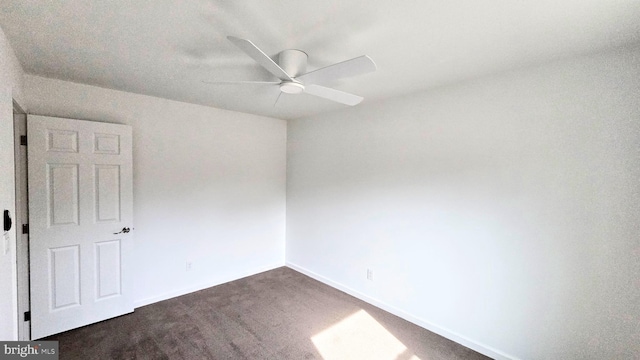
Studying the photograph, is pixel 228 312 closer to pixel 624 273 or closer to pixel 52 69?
pixel 52 69

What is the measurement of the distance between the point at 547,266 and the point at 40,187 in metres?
4.29

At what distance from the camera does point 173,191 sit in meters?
3.24

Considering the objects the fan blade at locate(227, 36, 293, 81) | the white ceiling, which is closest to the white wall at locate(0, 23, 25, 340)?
the white ceiling

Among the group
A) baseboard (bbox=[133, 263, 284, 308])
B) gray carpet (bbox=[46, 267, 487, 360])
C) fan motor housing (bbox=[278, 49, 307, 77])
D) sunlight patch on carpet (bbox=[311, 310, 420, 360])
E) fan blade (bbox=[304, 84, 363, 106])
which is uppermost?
fan motor housing (bbox=[278, 49, 307, 77])

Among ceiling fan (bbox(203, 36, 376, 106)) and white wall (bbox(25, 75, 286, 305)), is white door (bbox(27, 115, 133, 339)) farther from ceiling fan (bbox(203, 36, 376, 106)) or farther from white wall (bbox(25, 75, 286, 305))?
ceiling fan (bbox(203, 36, 376, 106))

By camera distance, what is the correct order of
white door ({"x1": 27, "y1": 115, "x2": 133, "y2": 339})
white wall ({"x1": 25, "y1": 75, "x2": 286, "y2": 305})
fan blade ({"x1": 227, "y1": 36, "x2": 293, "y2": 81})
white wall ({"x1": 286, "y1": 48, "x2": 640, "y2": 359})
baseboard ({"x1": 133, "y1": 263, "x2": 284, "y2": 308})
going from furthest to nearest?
baseboard ({"x1": 133, "y1": 263, "x2": 284, "y2": 308}) < white wall ({"x1": 25, "y1": 75, "x2": 286, "y2": 305}) < white door ({"x1": 27, "y1": 115, "x2": 133, "y2": 339}) < white wall ({"x1": 286, "y1": 48, "x2": 640, "y2": 359}) < fan blade ({"x1": 227, "y1": 36, "x2": 293, "y2": 81})

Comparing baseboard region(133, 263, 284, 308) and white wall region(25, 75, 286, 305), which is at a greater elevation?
white wall region(25, 75, 286, 305)

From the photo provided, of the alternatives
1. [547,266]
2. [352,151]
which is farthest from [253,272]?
[547,266]

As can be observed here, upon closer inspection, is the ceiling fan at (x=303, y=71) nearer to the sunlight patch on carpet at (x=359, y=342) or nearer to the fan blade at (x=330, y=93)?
the fan blade at (x=330, y=93)

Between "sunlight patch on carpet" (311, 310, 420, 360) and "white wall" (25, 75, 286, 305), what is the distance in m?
1.81

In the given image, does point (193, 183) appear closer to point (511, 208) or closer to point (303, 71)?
point (303, 71)

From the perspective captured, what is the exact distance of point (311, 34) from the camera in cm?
165

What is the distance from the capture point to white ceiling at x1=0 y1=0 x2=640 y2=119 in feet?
4.59

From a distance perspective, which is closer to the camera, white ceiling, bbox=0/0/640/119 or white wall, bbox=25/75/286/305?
white ceiling, bbox=0/0/640/119
